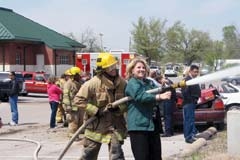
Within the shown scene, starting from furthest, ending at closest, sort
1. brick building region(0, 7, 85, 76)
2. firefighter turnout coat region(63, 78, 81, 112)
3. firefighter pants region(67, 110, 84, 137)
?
brick building region(0, 7, 85, 76), firefighter turnout coat region(63, 78, 81, 112), firefighter pants region(67, 110, 84, 137)

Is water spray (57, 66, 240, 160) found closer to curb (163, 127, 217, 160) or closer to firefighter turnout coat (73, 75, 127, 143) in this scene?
firefighter turnout coat (73, 75, 127, 143)

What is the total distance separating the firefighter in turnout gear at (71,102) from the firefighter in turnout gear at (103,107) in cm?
527

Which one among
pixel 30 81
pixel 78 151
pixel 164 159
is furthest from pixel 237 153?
pixel 30 81

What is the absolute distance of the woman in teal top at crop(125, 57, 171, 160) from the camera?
599 centimetres

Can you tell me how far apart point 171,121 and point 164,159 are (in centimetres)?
374

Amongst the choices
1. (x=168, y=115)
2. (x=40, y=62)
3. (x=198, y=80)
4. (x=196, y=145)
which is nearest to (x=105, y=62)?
(x=198, y=80)

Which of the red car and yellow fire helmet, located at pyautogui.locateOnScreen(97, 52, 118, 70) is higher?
yellow fire helmet, located at pyautogui.locateOnScreen(97, 52, 118, 70)

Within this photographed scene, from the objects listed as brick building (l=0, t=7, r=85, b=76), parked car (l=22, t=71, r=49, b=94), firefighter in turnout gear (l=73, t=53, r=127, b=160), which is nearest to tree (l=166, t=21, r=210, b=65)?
brick building (l=0, t=7, r=85, b=76)

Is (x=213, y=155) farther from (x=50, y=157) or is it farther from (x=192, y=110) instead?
(x=50, y=157)

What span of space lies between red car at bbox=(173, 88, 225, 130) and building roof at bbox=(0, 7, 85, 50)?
3442 cm

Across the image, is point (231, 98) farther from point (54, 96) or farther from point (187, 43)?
point (187, 43)

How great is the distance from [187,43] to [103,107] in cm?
9082

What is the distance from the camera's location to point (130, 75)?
627 cm

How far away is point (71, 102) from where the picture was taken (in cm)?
1240
